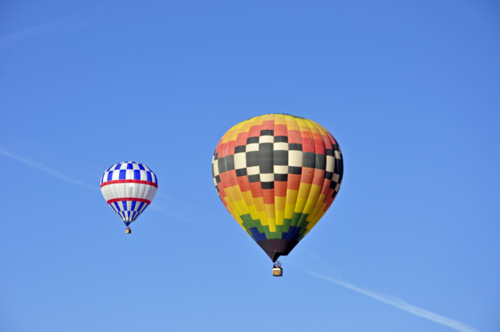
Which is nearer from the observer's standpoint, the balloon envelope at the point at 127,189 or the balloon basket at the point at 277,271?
the balloon basket at the point at 277,271

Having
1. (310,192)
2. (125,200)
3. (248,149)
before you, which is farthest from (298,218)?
(125,200)

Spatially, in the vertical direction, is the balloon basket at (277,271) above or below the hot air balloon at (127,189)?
below

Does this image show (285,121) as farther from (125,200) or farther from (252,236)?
(125,200)

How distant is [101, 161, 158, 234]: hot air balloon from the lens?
58.3 m

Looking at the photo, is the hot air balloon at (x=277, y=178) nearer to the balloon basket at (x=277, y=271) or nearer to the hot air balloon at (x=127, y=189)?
the balloon basket at (x=277, y=271)

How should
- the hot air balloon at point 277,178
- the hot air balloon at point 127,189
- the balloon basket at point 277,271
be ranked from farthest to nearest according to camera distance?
1. the hot air balloon at point 127,189
2. the hot air balloon at point 277,178
3. the balloon basket at point 277,271

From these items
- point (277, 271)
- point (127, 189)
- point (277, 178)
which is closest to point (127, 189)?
point (127, 189)

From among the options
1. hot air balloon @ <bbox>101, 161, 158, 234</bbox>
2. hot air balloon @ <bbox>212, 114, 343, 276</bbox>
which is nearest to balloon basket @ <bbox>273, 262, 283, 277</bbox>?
hot air balloon @ <bbox>212, 114, 343, 276</bbox>

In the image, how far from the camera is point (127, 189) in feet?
192

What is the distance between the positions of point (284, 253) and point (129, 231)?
20.2 m

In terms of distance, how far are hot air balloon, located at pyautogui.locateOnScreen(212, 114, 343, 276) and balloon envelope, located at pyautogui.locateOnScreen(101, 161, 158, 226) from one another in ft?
54.1

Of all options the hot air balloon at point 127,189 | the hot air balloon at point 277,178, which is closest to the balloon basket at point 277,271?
the hot air balloon at point 277,178

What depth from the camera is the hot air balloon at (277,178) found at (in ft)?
137

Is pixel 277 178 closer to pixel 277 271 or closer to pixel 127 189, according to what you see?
pixel 277 271
